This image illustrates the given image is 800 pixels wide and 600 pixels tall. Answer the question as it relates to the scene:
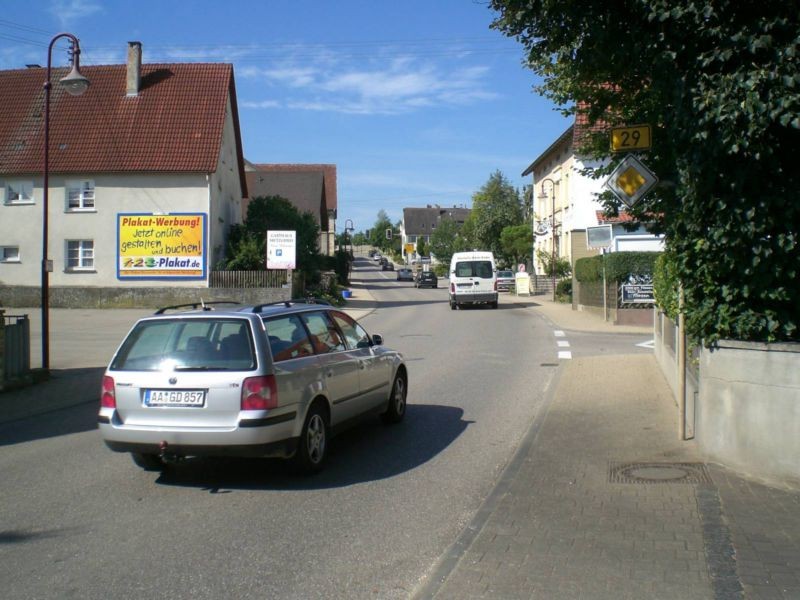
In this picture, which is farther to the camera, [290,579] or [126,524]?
[126,524]

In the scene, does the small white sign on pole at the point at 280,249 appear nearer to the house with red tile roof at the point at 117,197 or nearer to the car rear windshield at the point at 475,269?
the house with red tile roof at the point at 117,197

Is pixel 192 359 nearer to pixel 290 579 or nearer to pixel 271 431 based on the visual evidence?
pixel 271 431

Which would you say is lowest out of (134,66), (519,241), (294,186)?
(519,241)

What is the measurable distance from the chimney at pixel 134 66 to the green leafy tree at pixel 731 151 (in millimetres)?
33433

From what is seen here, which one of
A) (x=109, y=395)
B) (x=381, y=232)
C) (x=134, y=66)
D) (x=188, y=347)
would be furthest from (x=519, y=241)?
(x=381, y=232)

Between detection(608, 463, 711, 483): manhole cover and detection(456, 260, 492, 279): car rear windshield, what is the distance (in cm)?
2774

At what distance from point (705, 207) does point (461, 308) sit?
29.7m

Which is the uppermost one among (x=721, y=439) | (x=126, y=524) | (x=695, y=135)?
(x=695, y=135)

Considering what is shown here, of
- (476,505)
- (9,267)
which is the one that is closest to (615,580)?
(476,505)

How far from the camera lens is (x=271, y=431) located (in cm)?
674

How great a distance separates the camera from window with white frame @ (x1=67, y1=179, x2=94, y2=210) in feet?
115

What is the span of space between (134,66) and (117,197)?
6.60 m

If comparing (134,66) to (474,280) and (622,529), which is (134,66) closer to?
(474,280)

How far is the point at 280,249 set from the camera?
33688mm
